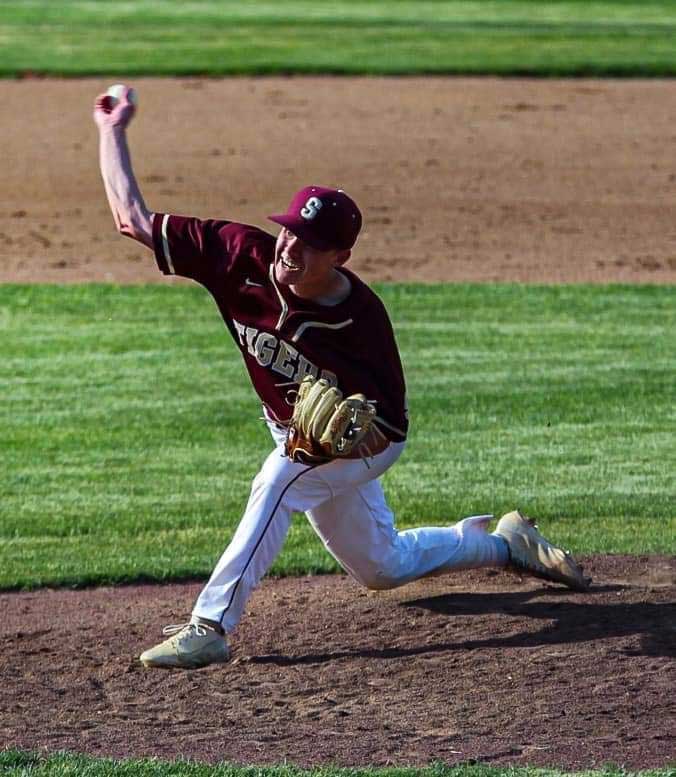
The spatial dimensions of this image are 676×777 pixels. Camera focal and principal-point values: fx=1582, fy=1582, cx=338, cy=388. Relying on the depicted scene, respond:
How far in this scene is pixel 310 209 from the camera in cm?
465

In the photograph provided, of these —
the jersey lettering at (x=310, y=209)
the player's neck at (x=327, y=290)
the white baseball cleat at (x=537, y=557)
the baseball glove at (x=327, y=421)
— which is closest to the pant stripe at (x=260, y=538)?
the baseball glove at (x=327, y=421)

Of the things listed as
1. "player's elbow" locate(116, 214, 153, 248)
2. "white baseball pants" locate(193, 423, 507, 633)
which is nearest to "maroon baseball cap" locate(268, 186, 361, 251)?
"player's elbow" locate(116, 214, 153, 248)

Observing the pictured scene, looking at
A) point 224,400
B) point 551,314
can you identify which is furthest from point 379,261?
point 224,400

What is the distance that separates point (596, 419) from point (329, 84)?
35.8ft

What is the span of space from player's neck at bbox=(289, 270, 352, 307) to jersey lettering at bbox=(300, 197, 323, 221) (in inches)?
8.4

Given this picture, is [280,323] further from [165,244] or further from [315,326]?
[165,244]

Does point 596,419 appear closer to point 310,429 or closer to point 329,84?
point 310,429

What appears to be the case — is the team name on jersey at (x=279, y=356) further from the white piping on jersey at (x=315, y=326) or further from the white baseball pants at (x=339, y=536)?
the white baseball pants at (x=339, y=536)

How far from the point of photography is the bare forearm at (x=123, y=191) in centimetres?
493

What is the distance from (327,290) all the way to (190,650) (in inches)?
45.7

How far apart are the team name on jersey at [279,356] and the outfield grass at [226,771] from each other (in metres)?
1.30

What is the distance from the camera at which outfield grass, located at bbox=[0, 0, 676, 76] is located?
62.2 feet

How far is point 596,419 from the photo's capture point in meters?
8.05

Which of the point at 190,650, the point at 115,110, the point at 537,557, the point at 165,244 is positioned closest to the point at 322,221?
the point at 165,244
